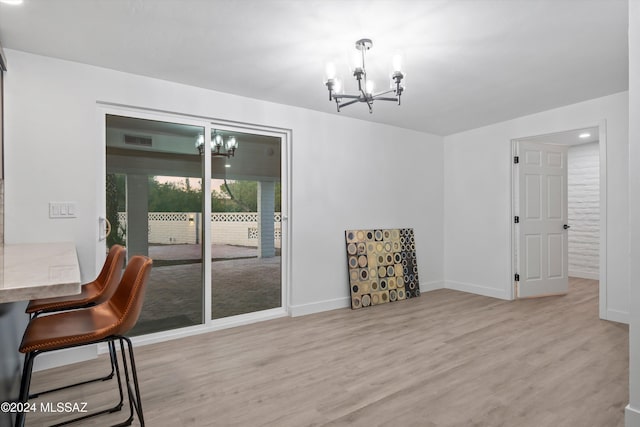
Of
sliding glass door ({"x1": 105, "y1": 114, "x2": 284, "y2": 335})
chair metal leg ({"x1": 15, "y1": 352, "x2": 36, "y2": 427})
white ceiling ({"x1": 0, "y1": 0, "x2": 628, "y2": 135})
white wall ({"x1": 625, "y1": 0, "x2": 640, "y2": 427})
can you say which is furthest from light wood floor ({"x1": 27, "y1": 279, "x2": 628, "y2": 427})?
white ceiling ({"x1": 0, "y1": 0, "x2": 628, "y2": 135})

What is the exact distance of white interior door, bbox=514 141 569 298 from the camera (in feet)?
15.3

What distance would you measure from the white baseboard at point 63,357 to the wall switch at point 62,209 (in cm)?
106

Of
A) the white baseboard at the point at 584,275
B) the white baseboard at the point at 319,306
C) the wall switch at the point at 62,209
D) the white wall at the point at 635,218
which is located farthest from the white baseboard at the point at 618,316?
the wall switch at the point at 62,209

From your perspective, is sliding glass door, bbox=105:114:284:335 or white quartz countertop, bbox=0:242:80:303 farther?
sliding glass door, bbox=105:114:284:335

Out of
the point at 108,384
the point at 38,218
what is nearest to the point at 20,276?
the point at 108,384

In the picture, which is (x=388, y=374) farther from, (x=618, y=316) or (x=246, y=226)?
(x=618, y=316)

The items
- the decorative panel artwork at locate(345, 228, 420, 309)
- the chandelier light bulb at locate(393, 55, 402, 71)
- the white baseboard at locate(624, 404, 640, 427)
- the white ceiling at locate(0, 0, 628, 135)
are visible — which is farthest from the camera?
the decorative panel artwork at locate(345, 228, 420, 309)

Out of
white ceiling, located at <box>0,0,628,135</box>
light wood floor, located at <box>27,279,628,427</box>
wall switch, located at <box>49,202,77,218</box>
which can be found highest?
white ceiling, located at <box>0,0,628,135</box>

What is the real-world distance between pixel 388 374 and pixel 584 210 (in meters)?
5.63

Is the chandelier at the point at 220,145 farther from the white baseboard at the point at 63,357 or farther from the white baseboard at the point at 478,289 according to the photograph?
the white baseboard at the point at 478,289

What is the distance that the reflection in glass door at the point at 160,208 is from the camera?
3127 millimetres

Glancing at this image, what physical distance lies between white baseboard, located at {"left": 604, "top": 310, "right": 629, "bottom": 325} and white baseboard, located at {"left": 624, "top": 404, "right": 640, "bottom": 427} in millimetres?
2316

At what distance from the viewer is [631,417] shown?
183 cm

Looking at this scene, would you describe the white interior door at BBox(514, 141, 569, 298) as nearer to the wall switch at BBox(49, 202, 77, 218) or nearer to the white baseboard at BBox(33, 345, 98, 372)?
the white baseboard at BBox(33, 345, 98, 372)
